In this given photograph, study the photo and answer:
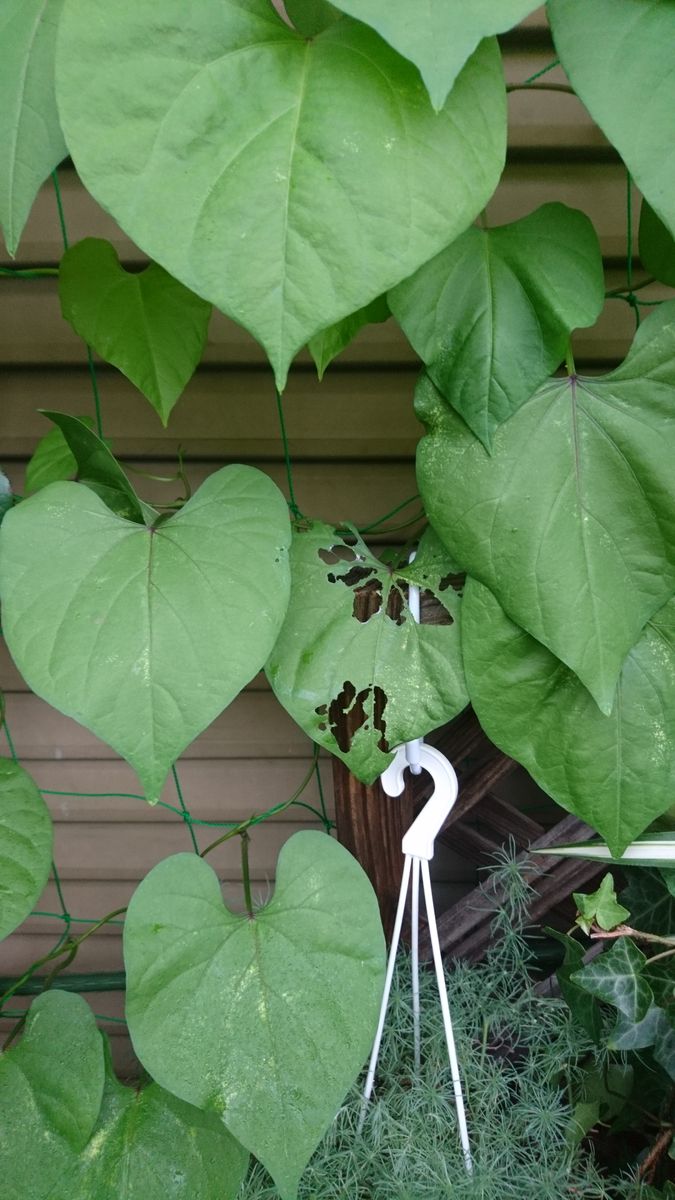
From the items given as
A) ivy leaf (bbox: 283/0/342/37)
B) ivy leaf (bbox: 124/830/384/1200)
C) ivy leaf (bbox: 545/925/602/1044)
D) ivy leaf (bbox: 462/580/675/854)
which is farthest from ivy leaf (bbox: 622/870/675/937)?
ivy leaf (bbox: 283/0/342/37)

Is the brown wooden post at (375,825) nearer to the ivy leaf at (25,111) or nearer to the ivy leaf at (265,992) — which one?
the ivy leaf at (265,992)

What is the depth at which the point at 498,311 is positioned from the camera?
62 cm

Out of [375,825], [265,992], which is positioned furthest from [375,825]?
[265,992]

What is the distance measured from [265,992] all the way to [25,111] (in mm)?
659

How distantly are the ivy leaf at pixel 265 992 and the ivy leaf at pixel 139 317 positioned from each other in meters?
0.43

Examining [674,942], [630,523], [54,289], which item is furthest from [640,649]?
[54,289]

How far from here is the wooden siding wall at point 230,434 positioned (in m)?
0.90

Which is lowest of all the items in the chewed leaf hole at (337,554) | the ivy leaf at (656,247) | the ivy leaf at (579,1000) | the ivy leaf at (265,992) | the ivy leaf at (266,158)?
the ivy leaf at (579,1000)

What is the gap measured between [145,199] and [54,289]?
0.56 meters

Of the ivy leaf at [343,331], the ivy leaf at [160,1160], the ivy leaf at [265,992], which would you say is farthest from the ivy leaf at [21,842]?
the ivy leaf at [343,331]

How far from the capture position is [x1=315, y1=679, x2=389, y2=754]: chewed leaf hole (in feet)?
2.42

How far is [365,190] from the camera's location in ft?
1.61

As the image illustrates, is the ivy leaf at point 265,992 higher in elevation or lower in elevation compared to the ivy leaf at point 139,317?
lower

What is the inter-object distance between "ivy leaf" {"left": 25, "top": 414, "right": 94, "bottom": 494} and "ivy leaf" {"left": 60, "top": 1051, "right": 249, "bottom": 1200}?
606 mm
